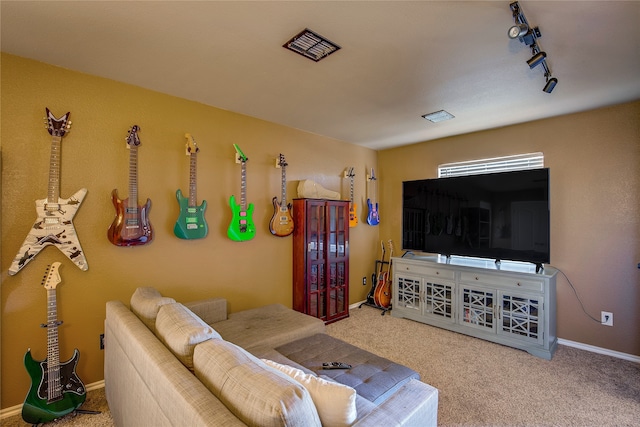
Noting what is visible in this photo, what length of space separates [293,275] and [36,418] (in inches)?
93.3

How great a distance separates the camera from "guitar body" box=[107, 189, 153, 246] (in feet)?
7.78

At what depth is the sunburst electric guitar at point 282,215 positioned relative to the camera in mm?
3424

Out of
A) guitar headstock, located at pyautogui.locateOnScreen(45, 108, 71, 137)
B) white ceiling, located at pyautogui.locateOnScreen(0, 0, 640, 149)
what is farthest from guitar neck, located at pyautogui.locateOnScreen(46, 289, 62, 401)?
white ceiling, located at pyautogui.locateOnScreen(0, 0, 640, 149)

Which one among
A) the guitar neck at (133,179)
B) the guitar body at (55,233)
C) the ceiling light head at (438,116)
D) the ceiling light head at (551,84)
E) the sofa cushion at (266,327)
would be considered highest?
the ceiling light head at (438,116)

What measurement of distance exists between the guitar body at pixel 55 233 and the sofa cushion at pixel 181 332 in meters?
1.08

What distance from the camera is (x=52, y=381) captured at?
2008 mm

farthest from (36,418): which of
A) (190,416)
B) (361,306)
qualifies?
(361,306)

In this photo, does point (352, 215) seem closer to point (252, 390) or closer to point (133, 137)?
point (133, 137)

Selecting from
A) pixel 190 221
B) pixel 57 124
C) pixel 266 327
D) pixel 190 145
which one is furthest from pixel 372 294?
pixel 57 124

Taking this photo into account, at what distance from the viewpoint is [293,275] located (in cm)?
368

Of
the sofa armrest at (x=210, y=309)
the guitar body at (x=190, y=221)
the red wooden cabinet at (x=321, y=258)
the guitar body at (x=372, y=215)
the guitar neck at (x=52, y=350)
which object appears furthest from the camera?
the guitar body at (x=372, y=215)

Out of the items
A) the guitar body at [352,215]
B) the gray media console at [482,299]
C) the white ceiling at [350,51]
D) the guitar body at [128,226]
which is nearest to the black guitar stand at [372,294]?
the gray media console at [482,299]

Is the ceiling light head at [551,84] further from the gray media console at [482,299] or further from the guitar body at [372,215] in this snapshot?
the guitar body at [372,215]

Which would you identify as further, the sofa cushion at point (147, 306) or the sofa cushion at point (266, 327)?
the sofa cushion at point (266, 327)
